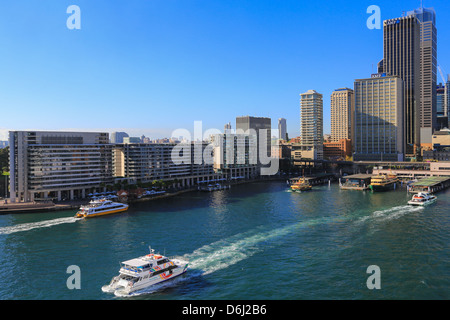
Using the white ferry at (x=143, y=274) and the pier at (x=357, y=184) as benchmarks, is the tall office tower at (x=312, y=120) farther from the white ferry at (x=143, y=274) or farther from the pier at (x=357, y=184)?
the white ferry at (x=143, y=274)

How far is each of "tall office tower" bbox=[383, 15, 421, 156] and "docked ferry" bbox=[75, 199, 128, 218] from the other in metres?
162

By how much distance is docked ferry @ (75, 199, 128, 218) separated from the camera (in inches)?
1961

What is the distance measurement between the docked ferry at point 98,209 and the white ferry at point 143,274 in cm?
2684

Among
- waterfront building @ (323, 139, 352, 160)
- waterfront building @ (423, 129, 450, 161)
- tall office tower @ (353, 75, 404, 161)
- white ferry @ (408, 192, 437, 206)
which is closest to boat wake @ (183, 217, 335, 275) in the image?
white ferry @ (408, 192, 437, 206)

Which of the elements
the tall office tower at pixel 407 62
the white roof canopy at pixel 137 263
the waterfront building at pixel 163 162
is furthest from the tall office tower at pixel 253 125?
the white roof canopy at pixel 137 263

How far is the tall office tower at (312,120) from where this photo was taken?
167125mm

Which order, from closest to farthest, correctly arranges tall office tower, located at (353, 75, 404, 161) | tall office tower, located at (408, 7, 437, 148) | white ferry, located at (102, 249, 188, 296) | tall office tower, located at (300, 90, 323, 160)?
white ferry, located at (102, 249, 188, 296) → tall office tower, located at (353, 75, 404, 161) → tall office tower, located at (300, 90, 323, 160) → tall office tower, located at (408, 7, 437, 148)

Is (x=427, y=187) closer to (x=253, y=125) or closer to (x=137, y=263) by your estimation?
(x=137, y=263)

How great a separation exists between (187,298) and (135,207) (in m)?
37.8

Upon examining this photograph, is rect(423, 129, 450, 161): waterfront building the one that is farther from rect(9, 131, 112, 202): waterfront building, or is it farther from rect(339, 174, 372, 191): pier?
rect(9, 131, 112, 202): waterfront building

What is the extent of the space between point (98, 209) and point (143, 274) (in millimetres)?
29372

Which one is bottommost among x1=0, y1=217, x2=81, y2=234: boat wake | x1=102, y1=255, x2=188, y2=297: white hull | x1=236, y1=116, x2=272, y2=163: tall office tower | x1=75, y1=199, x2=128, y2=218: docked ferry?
x1=102, y1=255, x2=188, y2=297: white hull

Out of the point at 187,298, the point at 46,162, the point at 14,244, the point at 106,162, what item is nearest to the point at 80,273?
the point at 187,298

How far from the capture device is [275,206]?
58.1 meters
